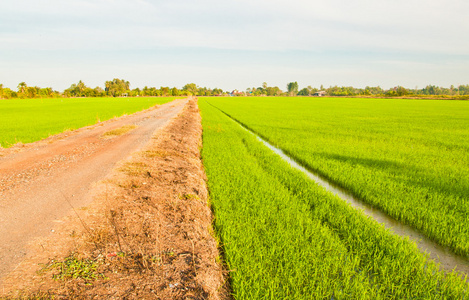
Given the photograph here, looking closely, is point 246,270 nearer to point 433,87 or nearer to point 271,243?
point 271,243

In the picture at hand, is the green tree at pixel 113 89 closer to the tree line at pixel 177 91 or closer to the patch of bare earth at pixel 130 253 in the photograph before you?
the tree line at pixel 177 91

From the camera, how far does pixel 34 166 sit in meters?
6.62

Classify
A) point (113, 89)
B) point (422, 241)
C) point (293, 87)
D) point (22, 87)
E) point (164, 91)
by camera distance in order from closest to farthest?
point (422, 241)
point (22, 87)
point (113, 89)
point (164, 91)
point (293, 87)

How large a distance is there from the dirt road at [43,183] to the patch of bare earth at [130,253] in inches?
10.7

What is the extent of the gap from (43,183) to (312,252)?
5.46 meters

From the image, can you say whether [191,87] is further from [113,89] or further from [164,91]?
[113,89]

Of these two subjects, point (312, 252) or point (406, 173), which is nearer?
point (312, 252)

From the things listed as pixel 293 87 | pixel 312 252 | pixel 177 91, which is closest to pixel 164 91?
pixel 177 91

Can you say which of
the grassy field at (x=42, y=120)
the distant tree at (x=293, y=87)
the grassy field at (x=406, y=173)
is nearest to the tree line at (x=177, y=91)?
the distant tree at (x=293, y=87)

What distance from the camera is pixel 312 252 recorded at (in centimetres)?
330

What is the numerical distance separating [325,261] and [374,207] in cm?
243

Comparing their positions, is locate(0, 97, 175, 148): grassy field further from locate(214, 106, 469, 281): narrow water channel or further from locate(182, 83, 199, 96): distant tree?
locate(182, 83, 199, 96): distant tree

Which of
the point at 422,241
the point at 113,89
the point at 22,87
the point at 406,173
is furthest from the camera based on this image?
the point at 113,89

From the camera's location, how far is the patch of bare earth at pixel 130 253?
2.47m
